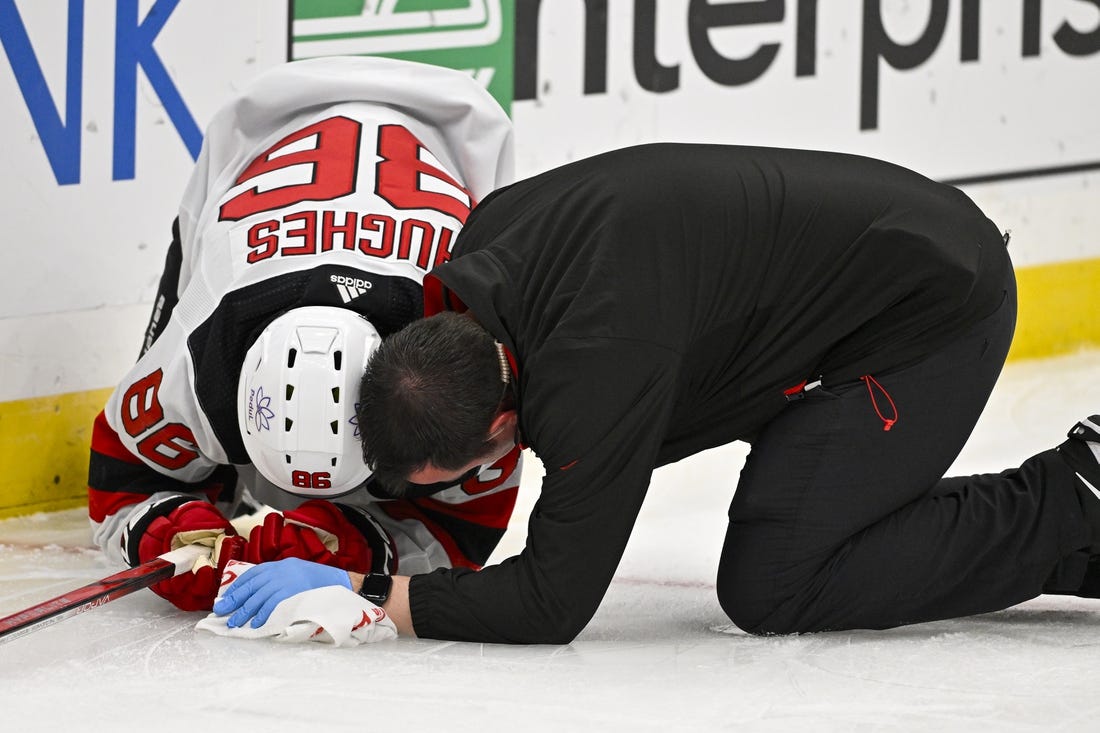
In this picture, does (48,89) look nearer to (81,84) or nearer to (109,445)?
(81,84)

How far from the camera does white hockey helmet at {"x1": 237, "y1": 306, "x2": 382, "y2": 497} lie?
6.27ft

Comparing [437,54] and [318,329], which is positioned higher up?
[437,54]

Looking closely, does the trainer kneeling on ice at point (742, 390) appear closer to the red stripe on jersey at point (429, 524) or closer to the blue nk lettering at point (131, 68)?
the red stripe on jersey at point (429, 524)

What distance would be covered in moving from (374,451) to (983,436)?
2070 millimetres

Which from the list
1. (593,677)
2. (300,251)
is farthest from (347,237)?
(593,677)

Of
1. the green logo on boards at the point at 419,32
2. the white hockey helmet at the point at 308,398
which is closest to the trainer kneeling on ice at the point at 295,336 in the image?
the white hockey helmet at the point at 308,398

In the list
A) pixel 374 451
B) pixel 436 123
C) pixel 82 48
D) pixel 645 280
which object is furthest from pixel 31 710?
pixel 82 48

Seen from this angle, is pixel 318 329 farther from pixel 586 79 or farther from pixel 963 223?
pixel 586 79

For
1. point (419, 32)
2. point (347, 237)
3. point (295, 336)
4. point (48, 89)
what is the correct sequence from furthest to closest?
point (419, 32) → point (48, 89) → point (347, 237) → point (295, 336)

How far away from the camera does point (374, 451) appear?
177cm

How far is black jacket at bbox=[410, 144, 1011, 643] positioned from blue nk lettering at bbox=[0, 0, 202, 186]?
117cm

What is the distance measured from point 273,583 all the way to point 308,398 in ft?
0.81

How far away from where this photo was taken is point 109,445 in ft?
7.51

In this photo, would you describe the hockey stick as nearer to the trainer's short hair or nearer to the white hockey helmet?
the white hockey helmet
